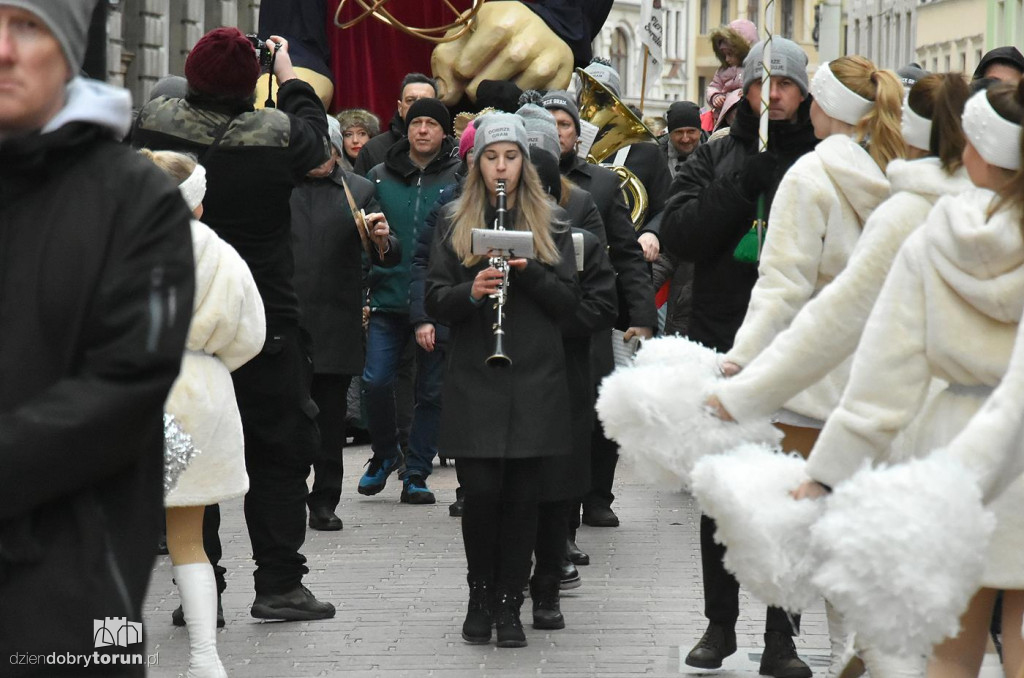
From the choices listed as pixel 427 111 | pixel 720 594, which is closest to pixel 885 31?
pixel 427 111

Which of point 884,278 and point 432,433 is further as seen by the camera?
point 432,433

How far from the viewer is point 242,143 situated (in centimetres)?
698

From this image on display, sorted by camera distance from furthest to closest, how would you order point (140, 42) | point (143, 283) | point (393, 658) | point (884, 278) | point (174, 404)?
point (140, 42)
point (393, 658)
point (174, 404)
point (884, 278)
point (143, 283)

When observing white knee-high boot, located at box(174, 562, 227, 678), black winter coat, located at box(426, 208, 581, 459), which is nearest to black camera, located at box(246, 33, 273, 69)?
black winter coat, located at box(426, 208, 581, 459)

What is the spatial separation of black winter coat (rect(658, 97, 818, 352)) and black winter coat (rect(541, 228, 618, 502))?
0.36m

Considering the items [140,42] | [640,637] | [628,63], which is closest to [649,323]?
→ [640,637]

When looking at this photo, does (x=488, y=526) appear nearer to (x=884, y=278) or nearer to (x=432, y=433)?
(x=884, y=278)

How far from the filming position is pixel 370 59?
645 inches

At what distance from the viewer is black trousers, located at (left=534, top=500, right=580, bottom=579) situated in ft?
24.9

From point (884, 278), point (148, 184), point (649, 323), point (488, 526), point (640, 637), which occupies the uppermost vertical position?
point (148, 184)

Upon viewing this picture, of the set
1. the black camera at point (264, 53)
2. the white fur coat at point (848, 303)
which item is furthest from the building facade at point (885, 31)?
the white fur coat at point (848, 303)

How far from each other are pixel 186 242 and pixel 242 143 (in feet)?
13.3

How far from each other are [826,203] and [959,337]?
75.4 inches

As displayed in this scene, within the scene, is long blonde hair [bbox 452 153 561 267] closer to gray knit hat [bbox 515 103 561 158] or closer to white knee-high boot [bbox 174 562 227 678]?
gray knit hat [bbox 515 103 561 158]
